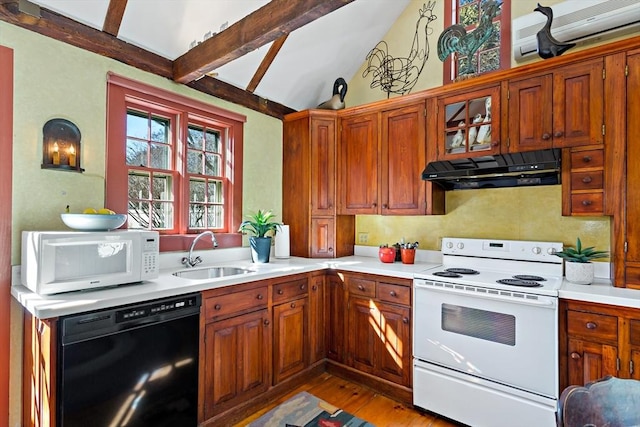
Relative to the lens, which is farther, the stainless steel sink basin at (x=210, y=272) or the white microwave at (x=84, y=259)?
the stainless steel sink basin at (x=210, y=272)

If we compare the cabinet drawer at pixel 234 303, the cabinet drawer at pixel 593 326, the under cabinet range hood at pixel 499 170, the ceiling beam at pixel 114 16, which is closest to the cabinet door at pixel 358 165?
the under cabinet range hood at pixel 499 170

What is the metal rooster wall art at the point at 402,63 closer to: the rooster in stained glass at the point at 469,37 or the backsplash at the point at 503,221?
the rooster in stained glass at the point at 469,37

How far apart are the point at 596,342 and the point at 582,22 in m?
2.16

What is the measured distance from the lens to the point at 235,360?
2.21m

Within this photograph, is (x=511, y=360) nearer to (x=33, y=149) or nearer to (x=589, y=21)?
(x=589, y=21)

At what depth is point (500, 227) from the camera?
8.86ft

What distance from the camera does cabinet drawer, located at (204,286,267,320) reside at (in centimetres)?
207

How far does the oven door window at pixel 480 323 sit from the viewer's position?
2.04 meters

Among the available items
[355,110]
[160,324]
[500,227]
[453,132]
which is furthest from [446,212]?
[160,324]

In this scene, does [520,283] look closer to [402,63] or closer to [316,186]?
[316,186]

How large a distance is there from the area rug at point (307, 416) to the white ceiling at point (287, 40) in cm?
269

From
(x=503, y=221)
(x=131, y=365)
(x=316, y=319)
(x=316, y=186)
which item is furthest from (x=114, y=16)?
(x=503, y=221)

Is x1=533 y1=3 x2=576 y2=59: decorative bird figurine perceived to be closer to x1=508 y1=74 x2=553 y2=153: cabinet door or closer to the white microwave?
x1=508 y1=74 x2=553 y2=153: cabinet door

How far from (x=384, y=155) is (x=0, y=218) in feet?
8.83
